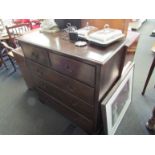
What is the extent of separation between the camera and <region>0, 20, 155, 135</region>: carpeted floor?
1.54 metres

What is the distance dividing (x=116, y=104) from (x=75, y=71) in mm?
647

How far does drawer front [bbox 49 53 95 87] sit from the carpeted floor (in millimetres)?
790

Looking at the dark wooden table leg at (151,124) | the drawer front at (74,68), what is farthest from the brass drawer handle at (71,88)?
the dark wooden table leg at (151,124)

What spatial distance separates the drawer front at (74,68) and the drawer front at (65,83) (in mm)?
61

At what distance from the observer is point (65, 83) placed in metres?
1.21

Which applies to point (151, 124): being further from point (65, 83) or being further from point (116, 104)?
point (65, 83)

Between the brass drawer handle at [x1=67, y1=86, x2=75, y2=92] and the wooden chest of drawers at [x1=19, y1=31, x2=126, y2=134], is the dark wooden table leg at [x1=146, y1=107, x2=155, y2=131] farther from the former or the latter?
the brass drawer handle at [x1=67, y1=86, x2=75, y2=92]

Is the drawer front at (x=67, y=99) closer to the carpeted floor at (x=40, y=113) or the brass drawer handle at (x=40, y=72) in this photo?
the brass drawer handle at (x=40, y=72)

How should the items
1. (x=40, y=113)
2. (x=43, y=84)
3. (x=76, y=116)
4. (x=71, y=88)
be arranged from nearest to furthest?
1. (x=71, y=88)
2. (x=76, y=116)
3. (x=43, y=84)
4. (x=40, y=113)

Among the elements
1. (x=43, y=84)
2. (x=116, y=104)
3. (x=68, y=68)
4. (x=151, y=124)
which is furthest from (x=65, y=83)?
(x=151, y=124)

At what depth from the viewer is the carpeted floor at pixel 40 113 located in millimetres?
1543
